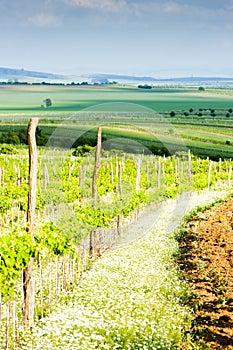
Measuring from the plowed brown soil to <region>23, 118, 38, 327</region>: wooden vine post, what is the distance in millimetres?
3633

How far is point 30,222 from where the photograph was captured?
12.3 meters

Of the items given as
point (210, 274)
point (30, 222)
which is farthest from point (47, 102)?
point (30, 222)

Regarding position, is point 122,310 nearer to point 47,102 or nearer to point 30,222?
point 30,222

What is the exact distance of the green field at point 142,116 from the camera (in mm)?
75625

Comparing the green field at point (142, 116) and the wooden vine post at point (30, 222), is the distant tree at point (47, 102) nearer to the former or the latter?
the green field at point (142, 116)

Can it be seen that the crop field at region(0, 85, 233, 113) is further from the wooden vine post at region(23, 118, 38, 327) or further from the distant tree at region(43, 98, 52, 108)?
the wooden vine post at region(23, 118, 38, 327)

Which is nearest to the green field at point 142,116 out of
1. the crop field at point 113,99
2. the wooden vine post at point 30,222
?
the crop field at point 113,99

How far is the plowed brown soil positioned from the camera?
40.3 ft

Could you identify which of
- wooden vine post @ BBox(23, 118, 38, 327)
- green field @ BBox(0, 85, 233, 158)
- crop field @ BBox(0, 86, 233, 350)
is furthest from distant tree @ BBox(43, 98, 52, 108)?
wooden vine post @ BBox(23, 118, 38, 327)

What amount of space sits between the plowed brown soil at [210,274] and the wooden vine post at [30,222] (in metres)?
3.63

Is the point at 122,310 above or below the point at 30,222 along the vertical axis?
below

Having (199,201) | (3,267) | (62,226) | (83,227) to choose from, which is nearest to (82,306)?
(3,267)

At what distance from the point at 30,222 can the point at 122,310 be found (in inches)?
116

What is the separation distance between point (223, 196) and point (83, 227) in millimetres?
18806
